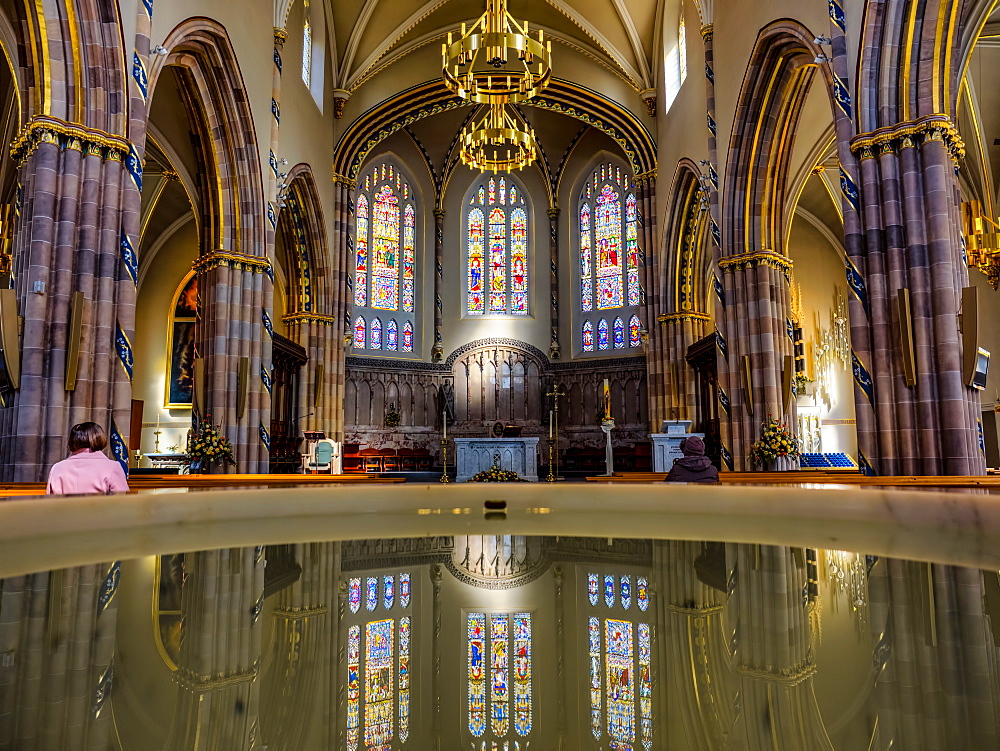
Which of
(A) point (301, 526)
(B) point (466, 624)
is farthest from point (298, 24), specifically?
(B) point (466, 624)

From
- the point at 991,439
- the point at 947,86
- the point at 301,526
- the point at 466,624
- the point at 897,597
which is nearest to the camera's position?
the point at 466,624

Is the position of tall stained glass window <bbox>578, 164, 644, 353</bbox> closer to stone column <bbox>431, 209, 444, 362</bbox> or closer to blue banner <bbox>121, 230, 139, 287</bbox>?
stone column <bbox>431, 209, 444, 362</bbox>

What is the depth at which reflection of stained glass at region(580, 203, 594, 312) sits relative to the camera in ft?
75.7

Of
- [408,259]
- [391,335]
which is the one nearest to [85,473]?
[391,335]

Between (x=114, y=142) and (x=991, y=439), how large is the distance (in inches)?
724

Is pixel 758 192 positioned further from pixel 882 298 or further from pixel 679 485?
pixel 679 485

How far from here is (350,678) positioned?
94 cm

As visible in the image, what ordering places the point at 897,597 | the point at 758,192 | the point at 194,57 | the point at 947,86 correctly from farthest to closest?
the point at 758,192 < the point at 194,57 < the point at 947,86 < the point at 897,597

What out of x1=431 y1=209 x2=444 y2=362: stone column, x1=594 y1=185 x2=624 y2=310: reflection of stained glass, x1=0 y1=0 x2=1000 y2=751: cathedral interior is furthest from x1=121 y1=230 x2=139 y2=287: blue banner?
x1=594 y1=185 x2=624 y2=310: reflection of stained glass

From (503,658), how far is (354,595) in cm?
48

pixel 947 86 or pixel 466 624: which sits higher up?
pixel 947 86

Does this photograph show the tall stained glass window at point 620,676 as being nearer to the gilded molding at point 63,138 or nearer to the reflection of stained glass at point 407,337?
the gilded molding at point 63,138

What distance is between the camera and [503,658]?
1.04 m

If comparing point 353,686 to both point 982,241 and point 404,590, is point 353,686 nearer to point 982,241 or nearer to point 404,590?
point 404,590
